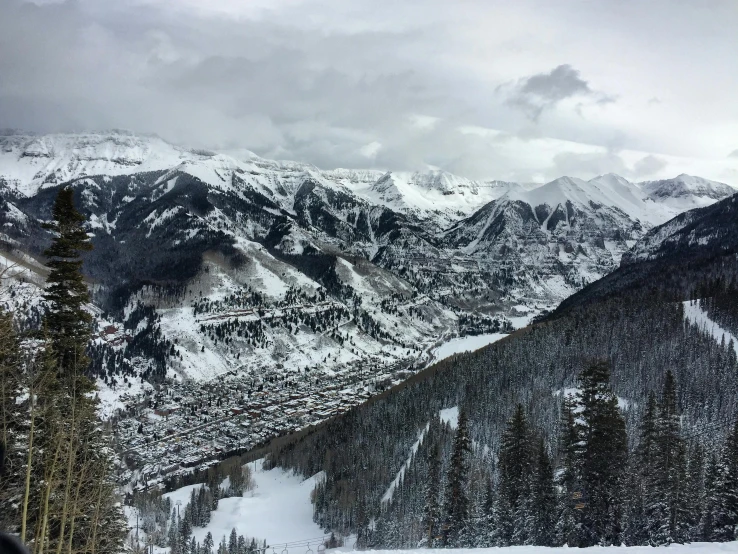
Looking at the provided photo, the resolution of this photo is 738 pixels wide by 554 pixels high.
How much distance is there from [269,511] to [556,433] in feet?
162

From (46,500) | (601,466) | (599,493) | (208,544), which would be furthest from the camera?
(208,544)

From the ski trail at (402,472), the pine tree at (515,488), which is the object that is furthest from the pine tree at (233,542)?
the pine tree at (515,488)

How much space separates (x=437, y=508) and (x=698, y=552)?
3347 centimetres

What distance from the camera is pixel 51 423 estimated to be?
60.5 feet

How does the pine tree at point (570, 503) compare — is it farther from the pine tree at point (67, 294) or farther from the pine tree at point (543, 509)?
the pine tree at point (67, 294)

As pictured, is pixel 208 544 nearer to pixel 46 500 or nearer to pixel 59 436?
pixel 59 436

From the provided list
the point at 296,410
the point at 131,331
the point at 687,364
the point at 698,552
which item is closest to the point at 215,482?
the point at 296,410

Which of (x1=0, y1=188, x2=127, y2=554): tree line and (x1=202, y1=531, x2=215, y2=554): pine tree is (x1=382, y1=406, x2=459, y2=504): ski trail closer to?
(x1=202, y1=531, x2=215, y2=554): pine tree

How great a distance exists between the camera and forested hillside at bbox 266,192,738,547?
119ft

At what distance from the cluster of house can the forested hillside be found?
74.4 ft

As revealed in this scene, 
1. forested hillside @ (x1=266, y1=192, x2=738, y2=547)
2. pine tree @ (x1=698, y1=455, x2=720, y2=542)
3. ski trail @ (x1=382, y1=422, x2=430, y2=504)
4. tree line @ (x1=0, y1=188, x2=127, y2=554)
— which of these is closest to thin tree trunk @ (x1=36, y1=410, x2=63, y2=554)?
tree line @ (x1=0, y1=188, x2=127, y2=554)

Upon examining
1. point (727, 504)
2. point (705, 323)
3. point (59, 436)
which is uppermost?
point (705, 323)

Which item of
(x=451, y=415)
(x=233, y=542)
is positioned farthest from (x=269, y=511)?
(x=451, y=415)

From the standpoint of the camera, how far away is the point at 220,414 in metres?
137
